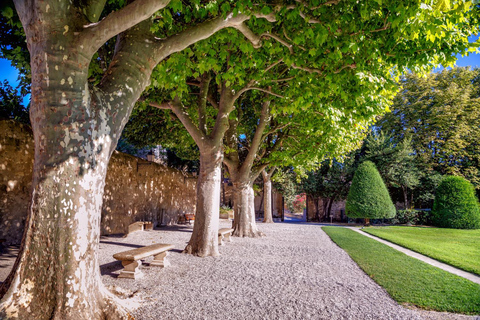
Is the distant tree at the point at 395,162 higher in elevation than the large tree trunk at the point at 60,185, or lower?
higher

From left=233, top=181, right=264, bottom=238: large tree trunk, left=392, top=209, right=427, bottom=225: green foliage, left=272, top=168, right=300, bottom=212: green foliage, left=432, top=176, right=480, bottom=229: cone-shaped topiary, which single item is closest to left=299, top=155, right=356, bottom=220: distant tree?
left=272, top=168, right=300, bottom=212: green foliage

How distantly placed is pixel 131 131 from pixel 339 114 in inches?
378

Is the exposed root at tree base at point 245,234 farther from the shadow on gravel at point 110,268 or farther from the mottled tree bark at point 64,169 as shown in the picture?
the mottled tree bark at point 64,169

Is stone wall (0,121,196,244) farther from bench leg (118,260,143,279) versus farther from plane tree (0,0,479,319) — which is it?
plane tree (0,0,479,319)

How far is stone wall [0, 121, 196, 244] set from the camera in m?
6.82

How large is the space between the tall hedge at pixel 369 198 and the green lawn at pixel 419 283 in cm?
1053

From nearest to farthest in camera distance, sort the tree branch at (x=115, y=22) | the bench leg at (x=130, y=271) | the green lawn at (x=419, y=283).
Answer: the tree branch at (x=115, y=22), the green lawn at (x=419, y=283), the bench leg at (x=130, y=271)

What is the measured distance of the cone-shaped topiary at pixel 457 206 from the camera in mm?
16547

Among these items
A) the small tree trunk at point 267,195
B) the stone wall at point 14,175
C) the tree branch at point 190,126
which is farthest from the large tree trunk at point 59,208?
the small tree trunk at point 267,195

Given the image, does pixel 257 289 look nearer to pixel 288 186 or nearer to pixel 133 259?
pixel 133 259

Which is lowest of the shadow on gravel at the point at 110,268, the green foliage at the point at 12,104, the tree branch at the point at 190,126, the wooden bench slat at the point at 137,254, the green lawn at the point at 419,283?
the green lawn at the point at 419,283

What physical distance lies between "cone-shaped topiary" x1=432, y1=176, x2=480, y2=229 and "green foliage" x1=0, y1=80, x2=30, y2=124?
899 inches

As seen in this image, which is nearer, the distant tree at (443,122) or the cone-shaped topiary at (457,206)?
the cone-shaped topiary at (457,206)

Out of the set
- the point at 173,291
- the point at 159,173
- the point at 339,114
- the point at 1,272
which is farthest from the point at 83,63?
the point at 159,173
